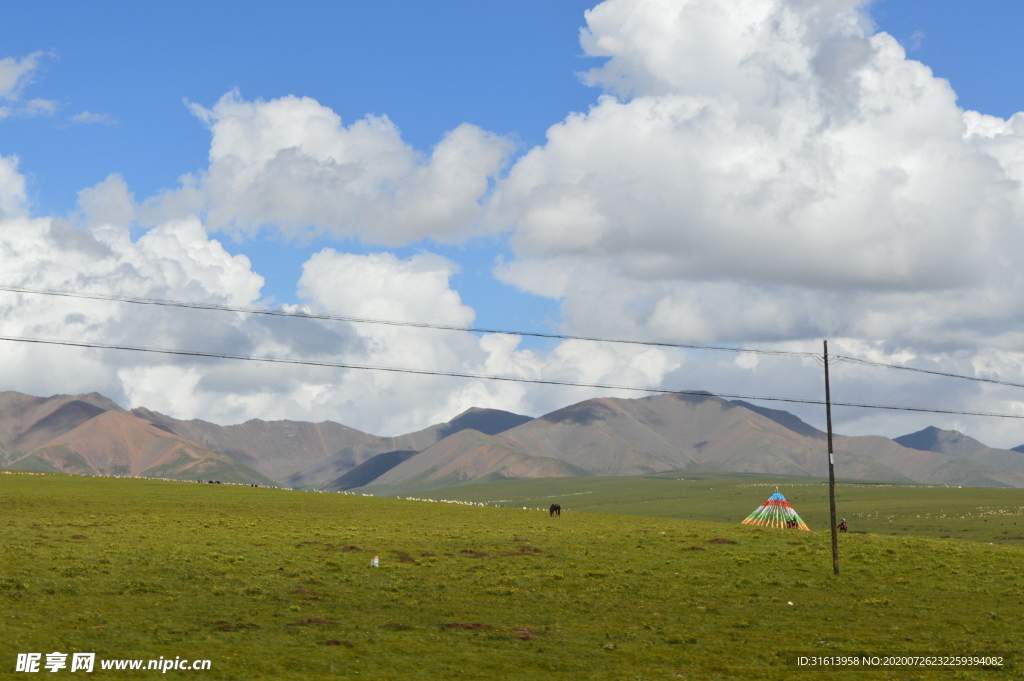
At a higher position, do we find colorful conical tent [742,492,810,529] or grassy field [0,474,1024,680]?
colorful conical tent [742,492,810,529]

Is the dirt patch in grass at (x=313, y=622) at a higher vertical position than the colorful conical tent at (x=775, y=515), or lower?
lower

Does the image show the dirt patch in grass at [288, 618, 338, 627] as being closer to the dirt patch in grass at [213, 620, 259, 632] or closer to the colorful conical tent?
the dirt patch in grass at [213, 620, 259, 632]

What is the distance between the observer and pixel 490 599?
4697cm

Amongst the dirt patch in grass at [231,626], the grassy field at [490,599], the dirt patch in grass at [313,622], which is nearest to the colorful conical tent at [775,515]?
the grassy field at [490,599]

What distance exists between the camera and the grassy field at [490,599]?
34.5 metres

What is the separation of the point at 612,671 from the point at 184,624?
1725 centimetres

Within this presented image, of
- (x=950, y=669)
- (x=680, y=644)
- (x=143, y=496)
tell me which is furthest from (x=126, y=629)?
(x=143, y=496)

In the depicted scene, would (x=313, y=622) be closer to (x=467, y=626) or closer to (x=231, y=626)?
(x=231, y=626)

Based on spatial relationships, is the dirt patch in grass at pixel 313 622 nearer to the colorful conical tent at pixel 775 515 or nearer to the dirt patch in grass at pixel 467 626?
the dirt patch in grass at pixel 467 626

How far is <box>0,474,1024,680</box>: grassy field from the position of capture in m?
34.5

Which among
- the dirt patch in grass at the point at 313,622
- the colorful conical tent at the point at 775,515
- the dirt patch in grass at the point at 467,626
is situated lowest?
the dirt patch in grass at the point at 467,626

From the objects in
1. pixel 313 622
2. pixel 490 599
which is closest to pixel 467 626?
pixel 313 622

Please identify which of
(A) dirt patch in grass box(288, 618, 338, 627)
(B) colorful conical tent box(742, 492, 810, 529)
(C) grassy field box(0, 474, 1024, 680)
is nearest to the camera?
(C) grassy field box(0, 474, 1024, 680)

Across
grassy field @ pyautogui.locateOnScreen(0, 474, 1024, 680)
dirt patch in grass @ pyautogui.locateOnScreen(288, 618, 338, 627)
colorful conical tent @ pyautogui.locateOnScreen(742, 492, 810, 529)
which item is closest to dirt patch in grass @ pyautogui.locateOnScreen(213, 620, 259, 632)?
grassy field @ pyautogui.locateOnScreen(0, 474, 1024, 680)
